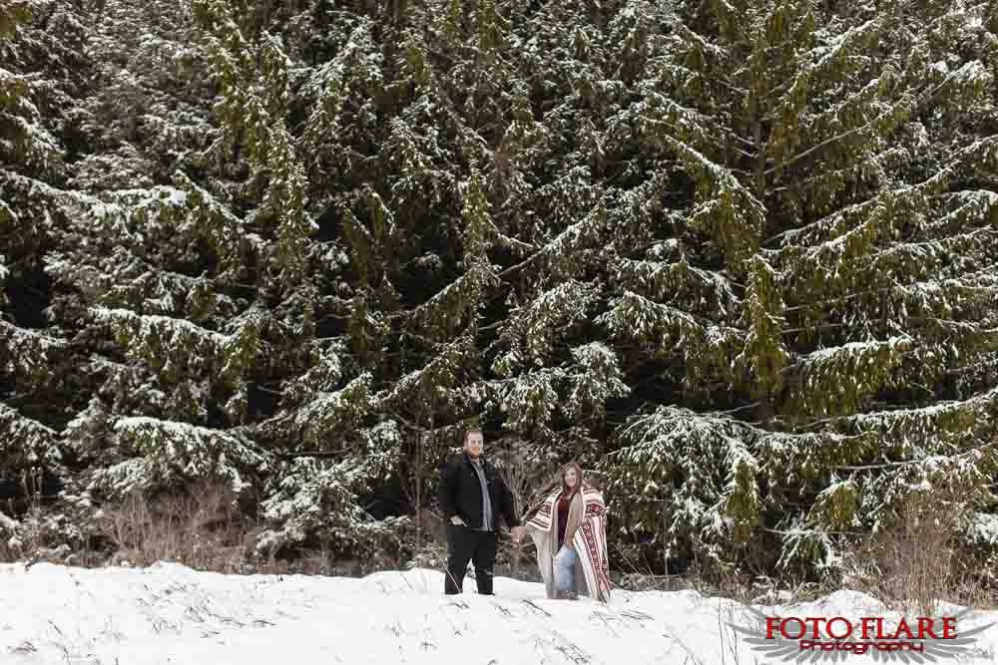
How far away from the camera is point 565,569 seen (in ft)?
29.6

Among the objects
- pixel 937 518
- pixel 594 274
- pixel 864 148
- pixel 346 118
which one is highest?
pixel 346 118

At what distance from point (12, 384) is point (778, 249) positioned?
45.4 feet

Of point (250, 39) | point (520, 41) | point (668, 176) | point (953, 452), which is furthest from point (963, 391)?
point (250, 39)

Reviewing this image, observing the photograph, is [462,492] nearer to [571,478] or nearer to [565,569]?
[571,478]

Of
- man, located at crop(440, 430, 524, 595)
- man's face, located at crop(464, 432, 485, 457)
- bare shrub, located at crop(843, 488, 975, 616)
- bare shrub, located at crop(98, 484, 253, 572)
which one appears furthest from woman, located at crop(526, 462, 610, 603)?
bare shrub, located at crop(98, 484, 253, 572)

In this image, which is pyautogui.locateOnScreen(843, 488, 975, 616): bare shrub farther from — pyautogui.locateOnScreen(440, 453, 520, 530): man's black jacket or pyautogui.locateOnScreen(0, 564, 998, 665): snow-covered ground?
pyautogui.locateOnScreen(440, 453, 520, 530): man's black jacket

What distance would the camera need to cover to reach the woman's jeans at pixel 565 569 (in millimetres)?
8992

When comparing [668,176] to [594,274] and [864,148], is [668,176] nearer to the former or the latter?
[594,274]

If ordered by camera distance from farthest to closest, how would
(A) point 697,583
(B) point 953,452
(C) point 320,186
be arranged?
(C) point 320,186, (B) point 953,452, (A) point 697,583

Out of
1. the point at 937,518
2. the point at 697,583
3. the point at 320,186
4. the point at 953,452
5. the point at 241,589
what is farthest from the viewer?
the point at 320,186

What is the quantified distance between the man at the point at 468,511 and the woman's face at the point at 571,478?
70 cm

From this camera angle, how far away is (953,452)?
13.2 metres

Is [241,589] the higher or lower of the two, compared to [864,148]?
lower

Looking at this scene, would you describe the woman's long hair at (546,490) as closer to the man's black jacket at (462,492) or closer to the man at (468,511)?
the man at (468,511)
